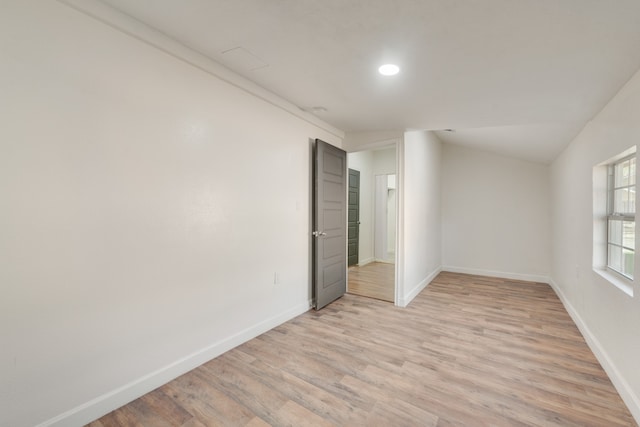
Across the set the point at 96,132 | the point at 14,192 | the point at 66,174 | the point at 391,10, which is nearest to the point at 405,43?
the point at 391,10

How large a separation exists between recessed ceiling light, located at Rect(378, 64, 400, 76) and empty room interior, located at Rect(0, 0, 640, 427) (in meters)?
0.02

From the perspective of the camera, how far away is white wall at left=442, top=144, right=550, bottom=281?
17.6 ft

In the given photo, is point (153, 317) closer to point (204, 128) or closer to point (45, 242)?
point (45, 242)

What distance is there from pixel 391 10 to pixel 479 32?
56 centimetres

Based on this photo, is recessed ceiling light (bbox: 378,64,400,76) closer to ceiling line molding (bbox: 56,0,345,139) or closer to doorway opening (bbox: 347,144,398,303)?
ceiling line molding (bbox: 56,0,345,139)

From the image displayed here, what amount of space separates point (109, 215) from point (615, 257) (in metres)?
4.13

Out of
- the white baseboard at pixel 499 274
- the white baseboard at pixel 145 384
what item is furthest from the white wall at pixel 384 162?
the white baseboard at pixel 145 384

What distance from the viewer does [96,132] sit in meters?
1.71

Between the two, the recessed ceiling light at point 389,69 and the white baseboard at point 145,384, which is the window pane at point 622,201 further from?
the white baseboard at point 145,384

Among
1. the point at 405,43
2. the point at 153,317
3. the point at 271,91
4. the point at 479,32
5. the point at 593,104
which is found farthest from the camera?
the point at 271,91

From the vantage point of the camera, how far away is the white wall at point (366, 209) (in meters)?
6.89

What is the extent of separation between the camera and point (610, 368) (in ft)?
7.21

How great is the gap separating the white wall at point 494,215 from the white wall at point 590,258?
0.91m

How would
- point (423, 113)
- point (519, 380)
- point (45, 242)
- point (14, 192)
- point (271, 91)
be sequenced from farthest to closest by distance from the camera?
point (423, 113) < point (271, 91) < point (519, 380) < point (45, 242) < point (14, 192)
